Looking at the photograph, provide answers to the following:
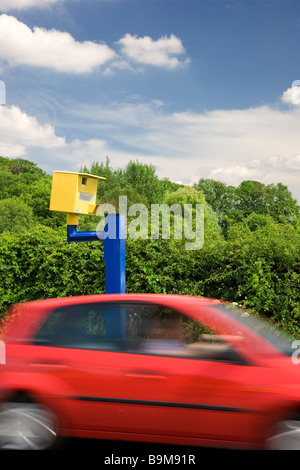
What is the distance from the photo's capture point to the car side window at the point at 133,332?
4453 millimetres

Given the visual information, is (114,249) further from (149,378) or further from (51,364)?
(149,378)

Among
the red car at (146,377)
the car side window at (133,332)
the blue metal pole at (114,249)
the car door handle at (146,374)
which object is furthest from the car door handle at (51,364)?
the blue metal pole at (114,249)

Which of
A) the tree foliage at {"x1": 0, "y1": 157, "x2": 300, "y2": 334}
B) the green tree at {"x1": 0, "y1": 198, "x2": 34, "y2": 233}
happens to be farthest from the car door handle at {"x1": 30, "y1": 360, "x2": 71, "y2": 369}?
the green tree at {"x1": 0, "y1": 198, "x2": 34, "y2": 233}

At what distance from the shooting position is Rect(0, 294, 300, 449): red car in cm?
418

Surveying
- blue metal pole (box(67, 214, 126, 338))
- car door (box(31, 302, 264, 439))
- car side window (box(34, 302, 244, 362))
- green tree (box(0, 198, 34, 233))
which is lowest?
car door (box(31, 302, 264, 439))

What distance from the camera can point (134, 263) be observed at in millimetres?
9953

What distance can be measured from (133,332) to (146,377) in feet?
1.49

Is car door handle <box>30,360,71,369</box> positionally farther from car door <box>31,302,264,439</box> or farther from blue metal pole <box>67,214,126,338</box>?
blue metal pole <box>67,214,126,338</box>

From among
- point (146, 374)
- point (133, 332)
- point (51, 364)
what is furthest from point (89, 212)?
point (146, 374)

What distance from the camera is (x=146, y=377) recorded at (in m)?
4.34

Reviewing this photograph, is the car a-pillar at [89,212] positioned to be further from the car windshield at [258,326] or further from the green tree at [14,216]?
the green tree at [14,216]
